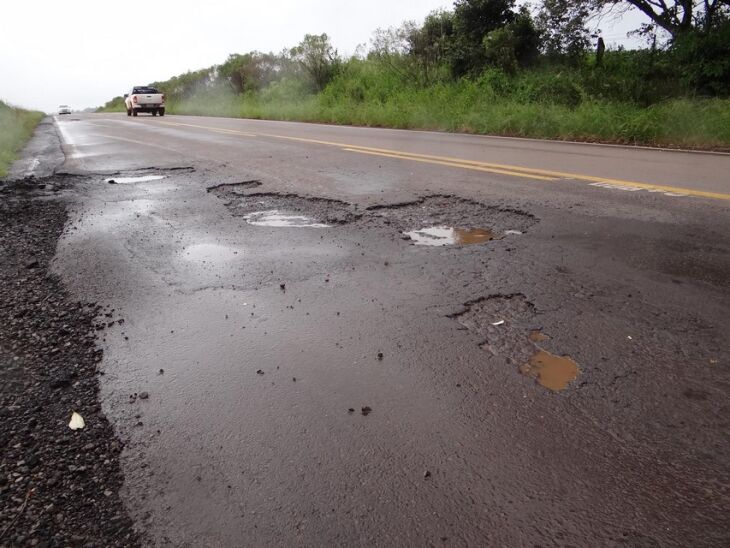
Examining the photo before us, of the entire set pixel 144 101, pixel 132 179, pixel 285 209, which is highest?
pixel 144 101

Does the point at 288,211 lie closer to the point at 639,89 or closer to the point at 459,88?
the point at 639,89

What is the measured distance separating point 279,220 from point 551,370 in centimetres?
329

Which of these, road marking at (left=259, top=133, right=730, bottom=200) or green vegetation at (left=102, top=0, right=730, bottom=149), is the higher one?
green vegetation at (left=102, top=0, right=730, bottom=149)

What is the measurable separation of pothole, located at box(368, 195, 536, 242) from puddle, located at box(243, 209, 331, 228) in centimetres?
65

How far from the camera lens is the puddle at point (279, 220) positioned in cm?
466

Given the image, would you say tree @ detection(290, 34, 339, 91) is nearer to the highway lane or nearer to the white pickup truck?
the white pickup truck

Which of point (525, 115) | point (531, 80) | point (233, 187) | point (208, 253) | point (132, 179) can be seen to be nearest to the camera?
point (208, 253)

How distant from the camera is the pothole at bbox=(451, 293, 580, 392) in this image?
216 cm

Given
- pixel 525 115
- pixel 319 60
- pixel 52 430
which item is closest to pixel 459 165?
pixel 525 115

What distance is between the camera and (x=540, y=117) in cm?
1220

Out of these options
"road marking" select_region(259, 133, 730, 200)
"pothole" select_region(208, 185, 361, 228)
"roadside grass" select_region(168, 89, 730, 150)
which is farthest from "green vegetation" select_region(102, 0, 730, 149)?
"pothole" select_region(208, 185, 361, 228)

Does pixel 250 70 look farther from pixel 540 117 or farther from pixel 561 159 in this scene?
pixel 561 159

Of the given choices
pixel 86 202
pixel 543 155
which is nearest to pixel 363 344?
pixel 86 202

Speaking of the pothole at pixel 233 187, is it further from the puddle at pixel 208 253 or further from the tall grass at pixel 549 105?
the tall grass at pixel 549 105
